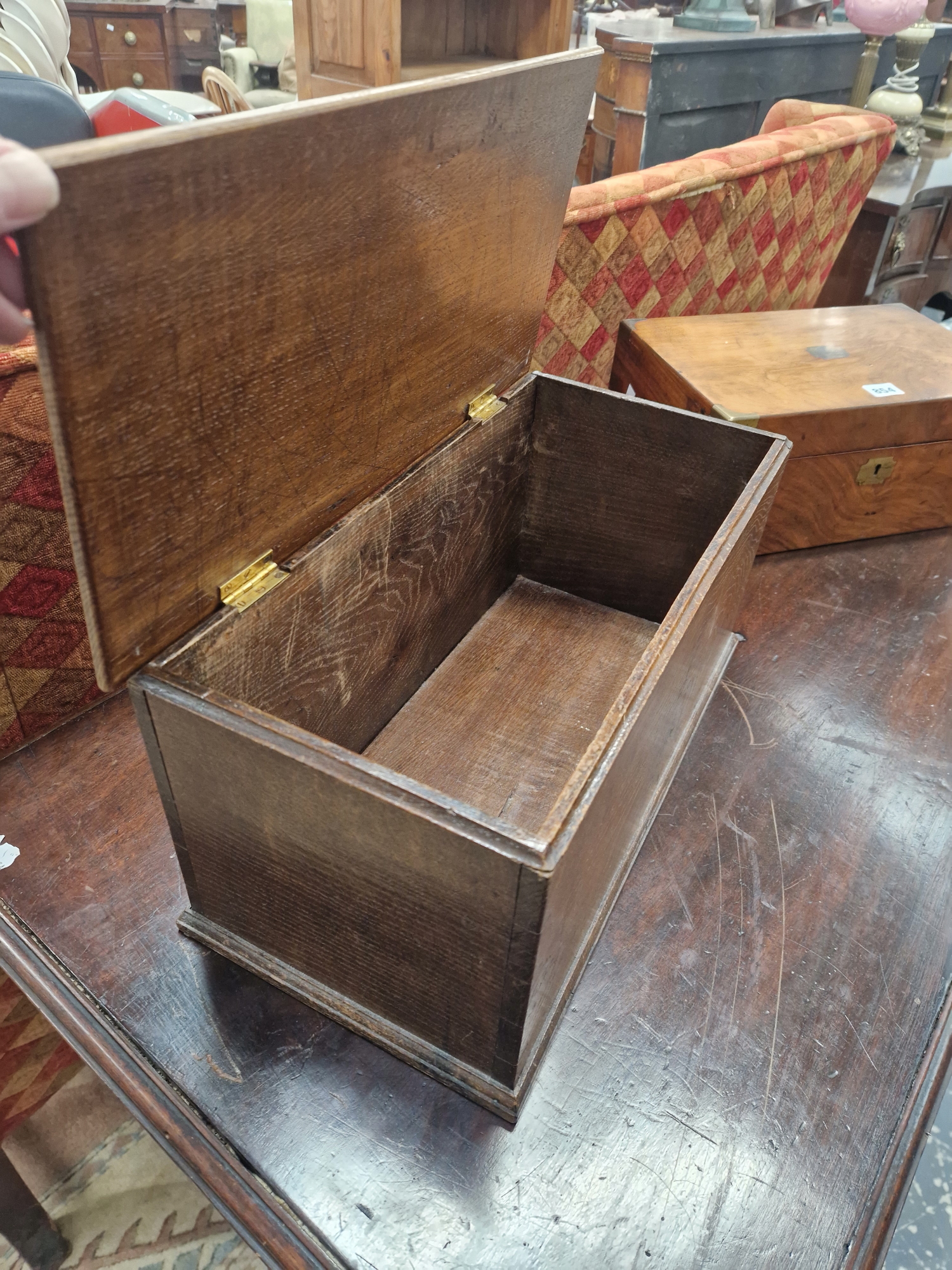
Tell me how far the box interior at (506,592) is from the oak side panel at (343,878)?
15cm

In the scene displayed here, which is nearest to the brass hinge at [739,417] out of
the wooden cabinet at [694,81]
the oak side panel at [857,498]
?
the oak side panel at [857,498]

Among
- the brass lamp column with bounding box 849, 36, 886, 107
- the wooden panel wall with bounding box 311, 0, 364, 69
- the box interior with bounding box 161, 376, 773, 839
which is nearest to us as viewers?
the box interior with bounding box 161, 376, 773, 839

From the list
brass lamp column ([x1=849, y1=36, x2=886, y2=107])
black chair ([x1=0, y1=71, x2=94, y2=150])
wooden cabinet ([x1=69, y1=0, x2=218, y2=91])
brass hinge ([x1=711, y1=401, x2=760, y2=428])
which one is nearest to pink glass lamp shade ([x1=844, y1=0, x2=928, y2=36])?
brass lamp column ([x1=849, y1=36, x2=886, y2=107])

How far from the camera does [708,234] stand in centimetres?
169

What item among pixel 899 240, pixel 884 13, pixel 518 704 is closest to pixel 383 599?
pixel 518 704

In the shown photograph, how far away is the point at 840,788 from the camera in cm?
103

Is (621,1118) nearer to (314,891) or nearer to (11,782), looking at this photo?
(314,891)

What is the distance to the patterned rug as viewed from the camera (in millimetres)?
1367

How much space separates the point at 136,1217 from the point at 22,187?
5.11 ft

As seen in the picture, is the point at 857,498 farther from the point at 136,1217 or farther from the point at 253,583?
the point at 136,1217

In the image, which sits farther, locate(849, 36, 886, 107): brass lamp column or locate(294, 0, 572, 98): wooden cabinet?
locate(849, 36, 886, 107): brass lamp column

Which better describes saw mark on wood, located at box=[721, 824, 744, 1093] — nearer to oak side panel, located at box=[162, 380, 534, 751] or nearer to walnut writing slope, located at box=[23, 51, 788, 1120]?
walnut writing slope, located at box=[23, 51, 788, 1120]

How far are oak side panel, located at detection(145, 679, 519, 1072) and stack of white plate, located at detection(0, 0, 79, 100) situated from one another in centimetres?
143

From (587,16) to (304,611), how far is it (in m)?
5.59
